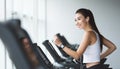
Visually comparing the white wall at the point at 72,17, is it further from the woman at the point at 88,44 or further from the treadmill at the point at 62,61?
the woman at the point at 88,44

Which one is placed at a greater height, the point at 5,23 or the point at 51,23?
the point at 5,23

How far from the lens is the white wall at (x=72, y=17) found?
7195 mm

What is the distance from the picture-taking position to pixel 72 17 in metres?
7.36

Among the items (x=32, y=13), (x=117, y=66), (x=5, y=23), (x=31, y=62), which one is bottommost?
(x=117, y=66)

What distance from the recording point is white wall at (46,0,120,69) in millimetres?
7195

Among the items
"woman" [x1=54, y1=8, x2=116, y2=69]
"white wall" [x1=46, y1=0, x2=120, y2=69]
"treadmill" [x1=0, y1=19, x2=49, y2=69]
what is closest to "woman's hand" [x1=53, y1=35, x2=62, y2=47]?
"woman" [x1=54, y1=8, x2=116, y2=69]

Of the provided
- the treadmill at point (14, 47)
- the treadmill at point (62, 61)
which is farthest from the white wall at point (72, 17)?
the treadmill at point (14, 47)

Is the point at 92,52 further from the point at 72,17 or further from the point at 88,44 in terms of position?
the point at 72,17

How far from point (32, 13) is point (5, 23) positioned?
566 centimetres

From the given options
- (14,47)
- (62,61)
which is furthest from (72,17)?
(14,47)

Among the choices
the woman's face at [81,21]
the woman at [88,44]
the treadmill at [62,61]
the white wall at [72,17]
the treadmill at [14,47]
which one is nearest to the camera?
the treadmill at [14,47]

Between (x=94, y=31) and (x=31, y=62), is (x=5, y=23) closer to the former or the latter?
(x=31, y=62)

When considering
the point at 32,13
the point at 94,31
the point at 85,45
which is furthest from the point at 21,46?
the point at 32,13

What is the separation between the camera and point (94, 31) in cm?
238
